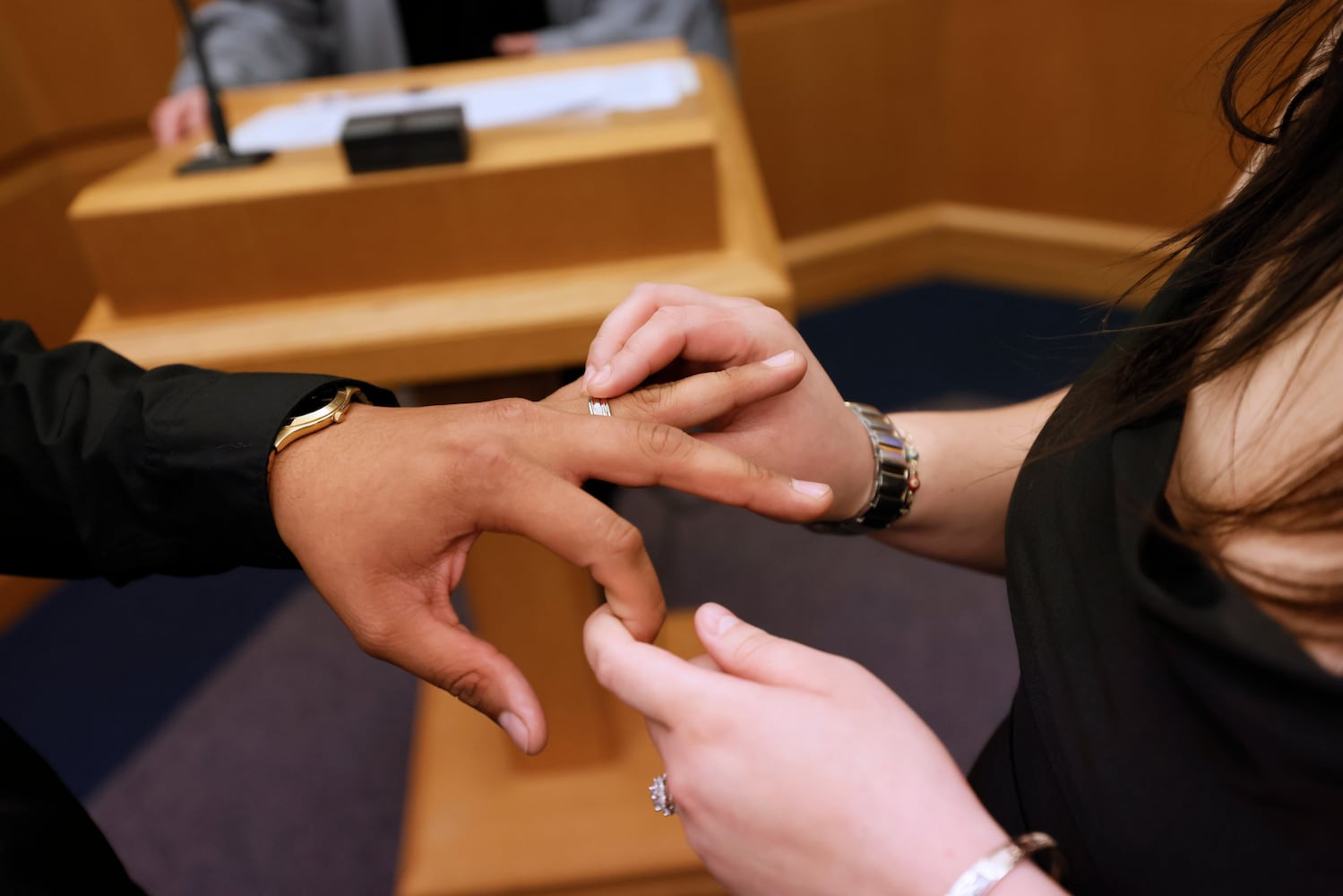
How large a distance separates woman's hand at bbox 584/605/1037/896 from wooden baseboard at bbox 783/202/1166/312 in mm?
2145

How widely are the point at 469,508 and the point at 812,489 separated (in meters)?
0.22

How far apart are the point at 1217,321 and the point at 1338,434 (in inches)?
4.2

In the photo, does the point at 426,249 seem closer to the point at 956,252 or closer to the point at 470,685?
the point at 470,685

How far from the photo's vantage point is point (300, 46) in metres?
1.62

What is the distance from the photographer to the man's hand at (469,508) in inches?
22.1

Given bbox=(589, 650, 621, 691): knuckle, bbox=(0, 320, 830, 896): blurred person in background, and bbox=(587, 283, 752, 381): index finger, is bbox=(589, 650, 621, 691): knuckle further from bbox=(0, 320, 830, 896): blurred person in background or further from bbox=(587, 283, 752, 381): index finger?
bbox=(587, 283, 752, 381): index finger

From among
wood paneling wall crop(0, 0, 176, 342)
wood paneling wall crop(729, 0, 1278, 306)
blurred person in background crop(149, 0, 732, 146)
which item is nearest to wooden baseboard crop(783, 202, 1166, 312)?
wood paneling wall crop(729, 0, 1278, 306)

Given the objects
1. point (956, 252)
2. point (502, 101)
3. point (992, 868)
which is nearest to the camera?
point (992, 868)

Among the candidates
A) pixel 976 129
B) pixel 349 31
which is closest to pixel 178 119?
pixel 349 31

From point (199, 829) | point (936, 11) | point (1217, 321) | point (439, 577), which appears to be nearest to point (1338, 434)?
point (1217, 321)

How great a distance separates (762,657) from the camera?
0.50 m

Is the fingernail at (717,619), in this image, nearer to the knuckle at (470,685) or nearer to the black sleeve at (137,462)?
the knuckle at (470,685)

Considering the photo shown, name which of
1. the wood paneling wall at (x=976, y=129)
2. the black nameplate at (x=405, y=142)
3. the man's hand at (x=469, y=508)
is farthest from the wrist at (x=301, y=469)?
the wood paneling wall at (x=976, y=129)

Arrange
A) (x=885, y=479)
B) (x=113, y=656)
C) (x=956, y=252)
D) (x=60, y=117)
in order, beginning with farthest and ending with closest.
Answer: (x=956, y=252) < (x=60, y=117) < (x=113, y=656) < (x=885, y=479)
